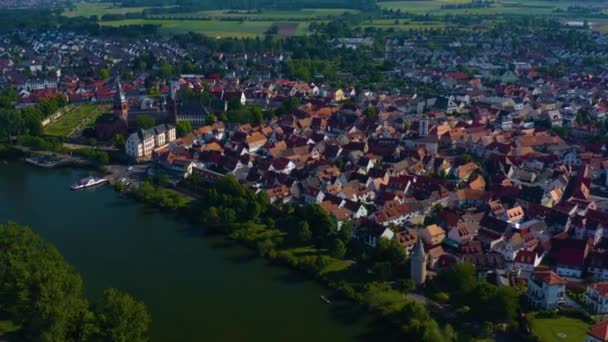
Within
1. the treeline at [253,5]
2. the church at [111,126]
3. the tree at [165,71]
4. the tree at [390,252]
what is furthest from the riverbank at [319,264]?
the treeline at [253,5]

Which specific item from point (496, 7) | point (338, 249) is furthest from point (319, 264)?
point (496, 7)

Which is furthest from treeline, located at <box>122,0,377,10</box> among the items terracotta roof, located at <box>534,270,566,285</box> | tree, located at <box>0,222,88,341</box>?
tree, located at <box>0,222,88,341</box>

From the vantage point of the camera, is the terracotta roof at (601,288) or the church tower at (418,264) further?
the church tower at (418,264)

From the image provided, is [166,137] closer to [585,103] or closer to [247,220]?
[247,220]

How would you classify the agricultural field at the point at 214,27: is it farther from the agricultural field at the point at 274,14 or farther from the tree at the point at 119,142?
the tree at the point at 119,142

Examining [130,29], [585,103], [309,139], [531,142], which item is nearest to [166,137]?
[309,139]
